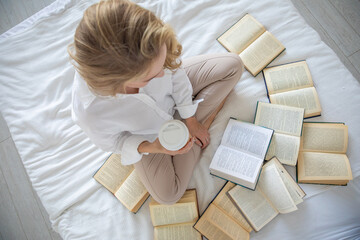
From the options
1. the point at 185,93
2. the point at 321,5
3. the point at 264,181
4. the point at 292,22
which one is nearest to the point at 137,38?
the point at 185,93

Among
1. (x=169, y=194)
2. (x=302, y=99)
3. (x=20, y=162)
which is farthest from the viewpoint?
(x=20, y=162)

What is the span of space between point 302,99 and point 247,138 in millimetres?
299

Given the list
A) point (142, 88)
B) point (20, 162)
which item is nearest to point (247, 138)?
point (142, 88)

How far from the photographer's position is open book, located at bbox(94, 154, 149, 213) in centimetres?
99

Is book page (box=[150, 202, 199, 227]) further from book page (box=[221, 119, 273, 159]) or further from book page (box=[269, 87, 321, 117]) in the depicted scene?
book page (box=[269, 87, 321, 117])

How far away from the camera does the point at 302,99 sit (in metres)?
1.03

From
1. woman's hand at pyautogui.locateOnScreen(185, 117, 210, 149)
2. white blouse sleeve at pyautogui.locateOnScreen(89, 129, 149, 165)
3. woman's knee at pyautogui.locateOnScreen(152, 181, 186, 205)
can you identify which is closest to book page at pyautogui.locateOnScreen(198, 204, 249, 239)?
woman's knee at pyautogui.locateOnScreen(152, 181, 186, 205)

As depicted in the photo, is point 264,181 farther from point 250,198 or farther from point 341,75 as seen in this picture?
point 341,75

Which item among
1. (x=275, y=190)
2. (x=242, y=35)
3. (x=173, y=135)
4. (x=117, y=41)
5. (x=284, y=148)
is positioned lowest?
(x=275, y=190)

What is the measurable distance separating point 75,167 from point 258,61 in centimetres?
95

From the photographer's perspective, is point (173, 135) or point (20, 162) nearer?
point (173, 135)

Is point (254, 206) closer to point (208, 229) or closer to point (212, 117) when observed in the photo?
point (208, 229)

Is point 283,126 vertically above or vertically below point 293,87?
below

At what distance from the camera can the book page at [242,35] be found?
3.76 ft
